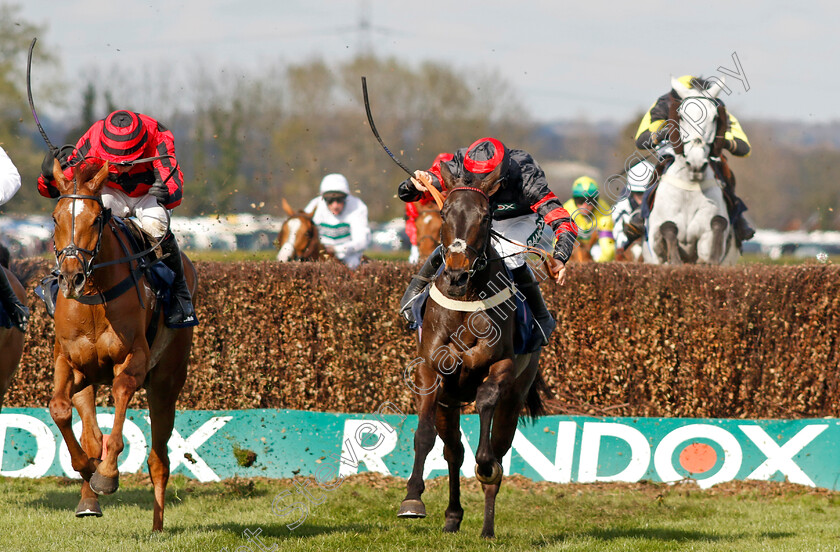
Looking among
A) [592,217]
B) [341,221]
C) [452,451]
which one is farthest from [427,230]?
[452,451]

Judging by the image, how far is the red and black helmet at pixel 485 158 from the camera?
5.88 meters

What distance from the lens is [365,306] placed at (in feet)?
29.0

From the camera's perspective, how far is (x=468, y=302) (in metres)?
5.71

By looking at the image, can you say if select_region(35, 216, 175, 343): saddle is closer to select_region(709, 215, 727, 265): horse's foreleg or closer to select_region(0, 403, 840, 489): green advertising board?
select_region(0, 403, 840, 489): green advertising board

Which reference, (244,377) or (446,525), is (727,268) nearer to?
(446,525)

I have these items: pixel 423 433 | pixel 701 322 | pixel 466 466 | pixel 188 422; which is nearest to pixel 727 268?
pixel 701 322

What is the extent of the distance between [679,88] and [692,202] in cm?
130

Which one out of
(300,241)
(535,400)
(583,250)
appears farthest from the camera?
(583,250)

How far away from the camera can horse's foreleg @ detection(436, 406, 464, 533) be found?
248 inches

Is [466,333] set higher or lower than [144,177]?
lower

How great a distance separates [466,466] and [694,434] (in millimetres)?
1878

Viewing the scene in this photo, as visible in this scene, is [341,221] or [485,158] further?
[341,221]

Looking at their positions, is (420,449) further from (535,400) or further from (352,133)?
(352,133)

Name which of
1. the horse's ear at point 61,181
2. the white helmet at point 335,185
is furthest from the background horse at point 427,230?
the horse's ear at point 61,181
